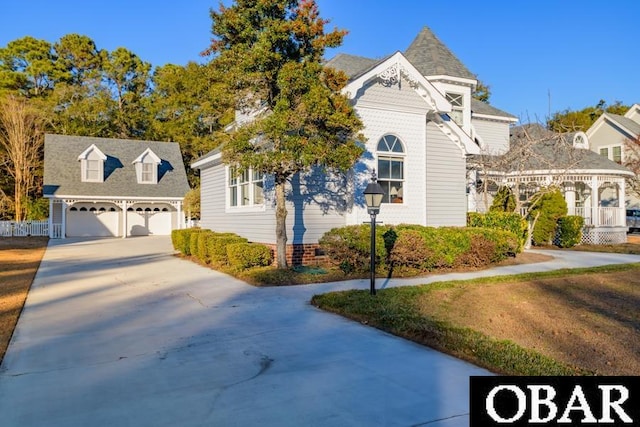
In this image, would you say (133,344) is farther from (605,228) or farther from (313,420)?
(605,228)

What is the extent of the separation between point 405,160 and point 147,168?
2141 cm

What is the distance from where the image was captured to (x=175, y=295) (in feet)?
30.6

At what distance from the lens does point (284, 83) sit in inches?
416

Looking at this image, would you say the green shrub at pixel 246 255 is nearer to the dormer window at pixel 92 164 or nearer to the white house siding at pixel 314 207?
the white house siding at pixel 314 207

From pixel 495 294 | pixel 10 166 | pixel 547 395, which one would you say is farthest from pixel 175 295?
pixel 10 166

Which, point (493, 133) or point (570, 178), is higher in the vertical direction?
point (493, 133)

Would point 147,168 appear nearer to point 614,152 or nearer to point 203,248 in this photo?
point 203,248

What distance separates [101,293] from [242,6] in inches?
271

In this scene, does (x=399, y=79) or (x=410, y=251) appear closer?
(x=410, y=251)

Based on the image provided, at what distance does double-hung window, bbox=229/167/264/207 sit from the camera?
14438 mm

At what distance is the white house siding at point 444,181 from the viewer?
15.0 m

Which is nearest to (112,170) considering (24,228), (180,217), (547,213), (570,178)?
(180,217)

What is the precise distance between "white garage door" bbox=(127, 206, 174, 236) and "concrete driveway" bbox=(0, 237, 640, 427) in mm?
22705

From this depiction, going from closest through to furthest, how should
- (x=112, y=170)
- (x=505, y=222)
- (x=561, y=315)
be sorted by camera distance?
1. (x=561, y=315)
2. (x=505, y=222)
3. (x=112, y=170)
